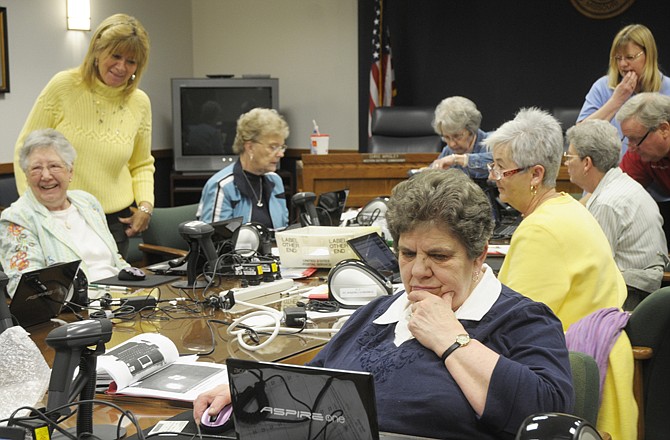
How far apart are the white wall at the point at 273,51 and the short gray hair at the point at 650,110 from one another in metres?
4.66

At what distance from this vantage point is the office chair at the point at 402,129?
7.47m

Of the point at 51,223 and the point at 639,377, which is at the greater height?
the point at 51,223

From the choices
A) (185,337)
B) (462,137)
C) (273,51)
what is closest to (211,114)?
(273,51)

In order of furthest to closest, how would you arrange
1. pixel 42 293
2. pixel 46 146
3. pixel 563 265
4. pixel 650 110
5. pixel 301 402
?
pixel 650 110
pixel 46 146
pixel 42 293
pixel 563 265
pixel 301 402

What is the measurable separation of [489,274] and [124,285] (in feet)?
5.67

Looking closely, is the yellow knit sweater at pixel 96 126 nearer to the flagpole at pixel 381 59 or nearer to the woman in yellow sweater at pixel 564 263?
the woman in yellow sweater at pixel 564 263

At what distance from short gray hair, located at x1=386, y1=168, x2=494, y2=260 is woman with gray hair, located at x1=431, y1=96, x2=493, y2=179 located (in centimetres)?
300

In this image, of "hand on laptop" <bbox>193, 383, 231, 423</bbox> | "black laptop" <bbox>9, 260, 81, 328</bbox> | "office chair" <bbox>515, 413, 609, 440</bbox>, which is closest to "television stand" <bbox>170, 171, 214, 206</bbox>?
"black laptop" <bbox>9, 260, 81, 328</bbox>

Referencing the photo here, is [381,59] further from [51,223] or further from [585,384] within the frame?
[585,384]

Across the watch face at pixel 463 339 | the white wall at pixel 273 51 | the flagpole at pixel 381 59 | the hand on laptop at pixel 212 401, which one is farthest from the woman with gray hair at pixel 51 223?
the flagpole at pixel 381 59

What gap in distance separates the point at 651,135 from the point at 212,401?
2.83 meters

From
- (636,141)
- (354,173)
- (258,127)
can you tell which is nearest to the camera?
(636,141)

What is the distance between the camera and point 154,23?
802cm

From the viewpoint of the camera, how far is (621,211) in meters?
3.36
